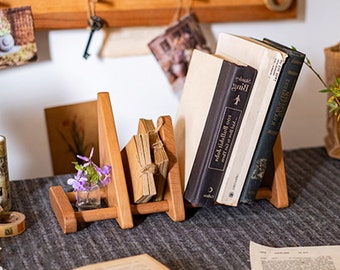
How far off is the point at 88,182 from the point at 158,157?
0.14 metres

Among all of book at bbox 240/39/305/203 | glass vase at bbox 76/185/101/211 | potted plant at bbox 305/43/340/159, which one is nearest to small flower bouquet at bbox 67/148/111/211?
glass vase at bbox 76/185/101/211

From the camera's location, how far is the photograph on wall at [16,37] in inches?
58.2

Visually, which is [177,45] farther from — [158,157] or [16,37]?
[158,157]

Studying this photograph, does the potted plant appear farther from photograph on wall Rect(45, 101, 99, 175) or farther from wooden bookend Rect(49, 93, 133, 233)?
photograph on wall Rect(45, 101, 99, 175)

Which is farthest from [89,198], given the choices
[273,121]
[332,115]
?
[332,115]

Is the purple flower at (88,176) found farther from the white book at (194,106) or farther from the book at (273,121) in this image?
the book at (273,121)

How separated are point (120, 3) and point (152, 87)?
9.4 inches

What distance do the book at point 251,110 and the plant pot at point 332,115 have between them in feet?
1.04

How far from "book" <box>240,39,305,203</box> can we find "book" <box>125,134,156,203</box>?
18 cm

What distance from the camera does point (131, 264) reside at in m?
1.00

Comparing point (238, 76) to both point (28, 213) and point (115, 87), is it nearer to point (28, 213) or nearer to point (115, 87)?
point (28, 213)

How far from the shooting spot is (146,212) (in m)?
1.20

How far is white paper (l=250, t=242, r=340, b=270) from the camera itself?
1.02 meters

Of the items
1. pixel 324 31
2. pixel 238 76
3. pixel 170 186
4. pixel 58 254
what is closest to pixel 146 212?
pixel 170 186
